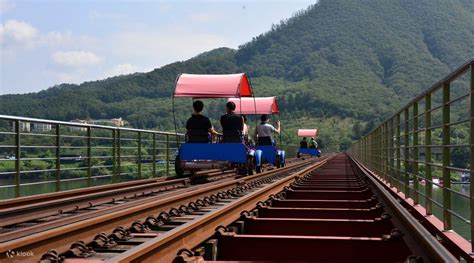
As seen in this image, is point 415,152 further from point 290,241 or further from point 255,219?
point 290,241

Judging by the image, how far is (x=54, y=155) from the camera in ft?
34.8

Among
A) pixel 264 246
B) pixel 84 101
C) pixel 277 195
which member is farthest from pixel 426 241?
pixel 84 101

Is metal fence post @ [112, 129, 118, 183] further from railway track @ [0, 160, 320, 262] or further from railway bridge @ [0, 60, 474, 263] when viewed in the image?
railway track @ [0, 160, 320, 262]

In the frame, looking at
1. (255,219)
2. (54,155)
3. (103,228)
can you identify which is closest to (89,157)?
(54,155)

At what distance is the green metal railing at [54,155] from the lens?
29.0 feet

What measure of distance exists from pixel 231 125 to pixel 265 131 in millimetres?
5182

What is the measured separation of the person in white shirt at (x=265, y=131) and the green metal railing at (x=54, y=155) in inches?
171

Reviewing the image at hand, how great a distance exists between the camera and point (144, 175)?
15664 millimetres

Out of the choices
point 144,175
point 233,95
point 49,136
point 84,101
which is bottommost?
point 144,175

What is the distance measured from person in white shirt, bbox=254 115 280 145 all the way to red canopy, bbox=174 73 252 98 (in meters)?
3.88

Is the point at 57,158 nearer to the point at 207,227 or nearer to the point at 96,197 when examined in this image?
the point at 96,197

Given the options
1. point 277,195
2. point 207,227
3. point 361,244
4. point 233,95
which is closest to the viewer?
point 361,244

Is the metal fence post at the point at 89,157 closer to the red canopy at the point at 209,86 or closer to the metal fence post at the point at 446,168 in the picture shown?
the red canopy at the point at 209,86

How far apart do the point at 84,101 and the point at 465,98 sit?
534 ft
